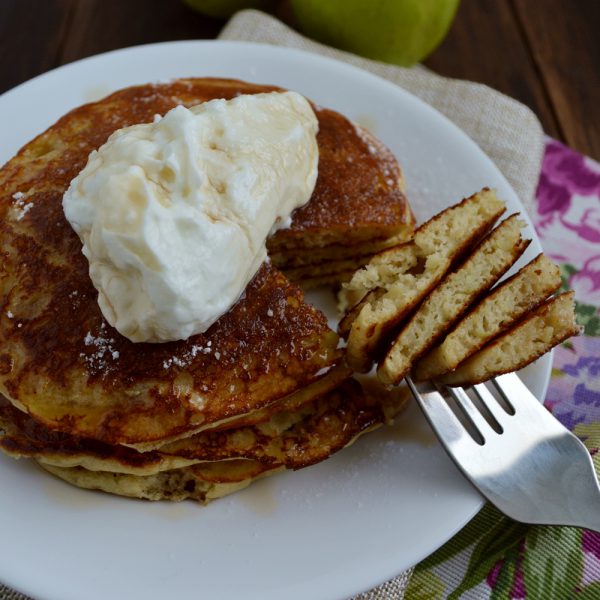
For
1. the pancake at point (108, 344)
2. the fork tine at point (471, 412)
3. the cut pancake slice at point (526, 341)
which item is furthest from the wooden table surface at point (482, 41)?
the fork tine at point (471, 412)

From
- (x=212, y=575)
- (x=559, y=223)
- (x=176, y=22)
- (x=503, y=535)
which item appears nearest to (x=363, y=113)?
(x=559, y=223)

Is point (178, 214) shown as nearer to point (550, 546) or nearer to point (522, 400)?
point (522, 400)

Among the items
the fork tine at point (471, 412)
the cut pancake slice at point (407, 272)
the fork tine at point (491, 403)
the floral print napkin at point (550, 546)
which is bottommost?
the floral print napkin at point (550, 546)

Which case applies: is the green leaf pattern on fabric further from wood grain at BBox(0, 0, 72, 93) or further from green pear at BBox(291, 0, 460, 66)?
wood grain at BBox(0, 0, 72, 93)

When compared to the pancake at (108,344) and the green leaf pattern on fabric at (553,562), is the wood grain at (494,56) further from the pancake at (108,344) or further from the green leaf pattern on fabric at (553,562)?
the green leaf pattern on fabric at (553,562)

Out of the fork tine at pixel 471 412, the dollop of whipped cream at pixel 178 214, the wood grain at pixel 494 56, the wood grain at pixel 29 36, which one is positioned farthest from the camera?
the wood grain at pixel 494 56

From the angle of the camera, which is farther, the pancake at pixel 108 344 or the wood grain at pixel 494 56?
the wood grain at pixel 494 56

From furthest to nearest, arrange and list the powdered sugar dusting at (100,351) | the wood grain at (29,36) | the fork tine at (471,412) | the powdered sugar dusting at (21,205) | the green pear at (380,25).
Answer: the wood grain at (29,36)
the green pear at (380,25)
the powdered sugar dusting at (21,205)
the fork tine at (471,412)
the powdered sugar dusting at (100,351)

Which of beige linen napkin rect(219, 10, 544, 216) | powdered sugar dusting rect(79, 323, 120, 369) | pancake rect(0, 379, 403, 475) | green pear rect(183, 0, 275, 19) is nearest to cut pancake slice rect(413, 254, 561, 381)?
pancake rect(0, 379, 403, 475)
